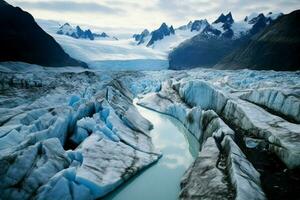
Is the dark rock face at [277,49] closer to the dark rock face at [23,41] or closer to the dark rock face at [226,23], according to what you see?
the dark rock face at [23,41]

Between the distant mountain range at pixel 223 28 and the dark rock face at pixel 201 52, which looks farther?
the distant mountain range at pixel 223 28

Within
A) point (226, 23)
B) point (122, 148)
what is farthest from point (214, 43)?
point (122, 148)

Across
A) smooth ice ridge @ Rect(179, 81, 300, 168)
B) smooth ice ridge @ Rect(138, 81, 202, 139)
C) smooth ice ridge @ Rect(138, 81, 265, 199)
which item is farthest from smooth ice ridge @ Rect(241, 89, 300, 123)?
smooth ice ridge @ Rect(138, 81, 202, 139)

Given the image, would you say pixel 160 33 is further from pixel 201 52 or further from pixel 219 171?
pixel 219 171

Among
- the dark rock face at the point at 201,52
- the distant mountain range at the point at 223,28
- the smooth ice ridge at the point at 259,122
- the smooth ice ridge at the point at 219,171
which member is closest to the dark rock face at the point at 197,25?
the distant mountain range at the point at 223,28

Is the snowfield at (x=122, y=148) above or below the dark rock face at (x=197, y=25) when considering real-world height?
below

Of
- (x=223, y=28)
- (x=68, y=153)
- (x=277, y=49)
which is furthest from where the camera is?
(x=223, y=28)
